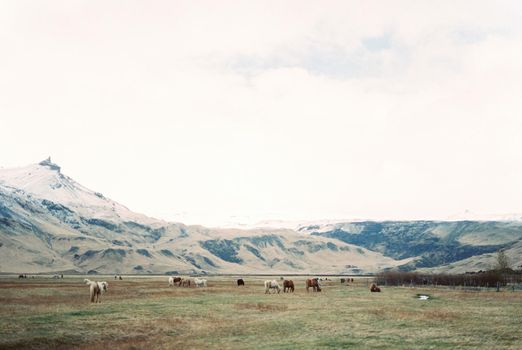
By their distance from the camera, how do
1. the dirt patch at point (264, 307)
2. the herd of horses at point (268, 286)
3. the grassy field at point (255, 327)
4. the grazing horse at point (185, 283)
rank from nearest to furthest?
the grassy field at point (255, 327) → the dirt patch at point (264, 307) → the herd of horses at point (268, 286) → the grazing horse at point (185, 283)

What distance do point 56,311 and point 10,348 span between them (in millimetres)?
13688

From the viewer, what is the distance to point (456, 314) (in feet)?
139

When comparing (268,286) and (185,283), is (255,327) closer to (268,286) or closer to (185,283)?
(268,286)

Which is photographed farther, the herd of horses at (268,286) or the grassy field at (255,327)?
the herd of horses at (268,286)

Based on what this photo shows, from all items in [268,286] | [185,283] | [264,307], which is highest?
[264,307]

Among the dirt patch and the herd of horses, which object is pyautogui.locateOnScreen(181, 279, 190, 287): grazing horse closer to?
the herd of horses

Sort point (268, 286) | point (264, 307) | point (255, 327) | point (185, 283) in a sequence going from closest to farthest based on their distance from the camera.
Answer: point (255, 327)
point (264, 307)
point (268, 286)
point (185, 283)

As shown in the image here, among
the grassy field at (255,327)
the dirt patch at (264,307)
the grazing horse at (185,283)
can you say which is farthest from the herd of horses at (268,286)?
the dirt patch at (264,307)

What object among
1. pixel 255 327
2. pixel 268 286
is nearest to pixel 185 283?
pixel 268 286

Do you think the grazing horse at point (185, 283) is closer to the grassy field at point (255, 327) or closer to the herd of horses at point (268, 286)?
the herd of horses at point (268, 286)

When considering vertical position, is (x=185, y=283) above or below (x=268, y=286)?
below

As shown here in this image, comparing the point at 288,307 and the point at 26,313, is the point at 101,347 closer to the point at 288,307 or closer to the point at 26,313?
the point at 26,313

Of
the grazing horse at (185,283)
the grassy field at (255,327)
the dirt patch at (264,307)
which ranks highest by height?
the grassy field at (255,327)

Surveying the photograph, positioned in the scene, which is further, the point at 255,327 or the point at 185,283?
the point at 185,283
